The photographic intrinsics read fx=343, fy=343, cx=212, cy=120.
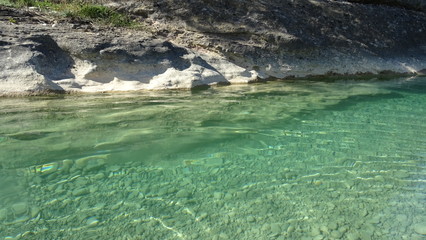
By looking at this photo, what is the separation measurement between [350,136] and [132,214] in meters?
2.87

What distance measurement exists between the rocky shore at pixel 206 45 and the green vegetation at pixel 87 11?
0.25 m

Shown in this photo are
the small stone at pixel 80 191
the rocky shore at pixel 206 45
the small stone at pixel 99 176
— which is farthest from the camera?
the rocky shore at pixel 206 45

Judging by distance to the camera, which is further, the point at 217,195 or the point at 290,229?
the point at 217,195

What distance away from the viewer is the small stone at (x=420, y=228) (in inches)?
90.4

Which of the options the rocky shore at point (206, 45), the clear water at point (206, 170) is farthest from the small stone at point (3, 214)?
the rocky shore at point (206, 45)

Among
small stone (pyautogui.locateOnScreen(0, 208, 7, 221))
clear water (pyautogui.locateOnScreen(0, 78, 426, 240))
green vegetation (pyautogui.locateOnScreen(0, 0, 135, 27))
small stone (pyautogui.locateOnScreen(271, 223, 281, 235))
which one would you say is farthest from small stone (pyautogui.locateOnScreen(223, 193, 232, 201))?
green vegetation (pyautogui.locateOnScreen(0, 0, 135, 27))

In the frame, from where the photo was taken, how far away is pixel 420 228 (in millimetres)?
2332

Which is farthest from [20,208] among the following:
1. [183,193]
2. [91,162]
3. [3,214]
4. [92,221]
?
[183,193]

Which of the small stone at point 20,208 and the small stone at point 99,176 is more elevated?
the small stone at point 99,176

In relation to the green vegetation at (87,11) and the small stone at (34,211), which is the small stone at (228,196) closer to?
the small stone at (34,211)

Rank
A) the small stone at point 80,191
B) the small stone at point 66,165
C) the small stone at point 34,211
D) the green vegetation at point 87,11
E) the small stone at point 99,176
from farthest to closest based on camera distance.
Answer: the green vegetation at point 87,11
the small stone at point 66,165
the small stone at point 99,176
the small stone at point 80,191
the small stone at point 34,211

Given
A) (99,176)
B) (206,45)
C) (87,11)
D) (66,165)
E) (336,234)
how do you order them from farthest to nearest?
(206,45) → (87,11) → (66,165) → (99,176) → (336,234)

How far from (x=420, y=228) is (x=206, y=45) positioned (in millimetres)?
6234

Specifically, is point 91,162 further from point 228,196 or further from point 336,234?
point 336,234
